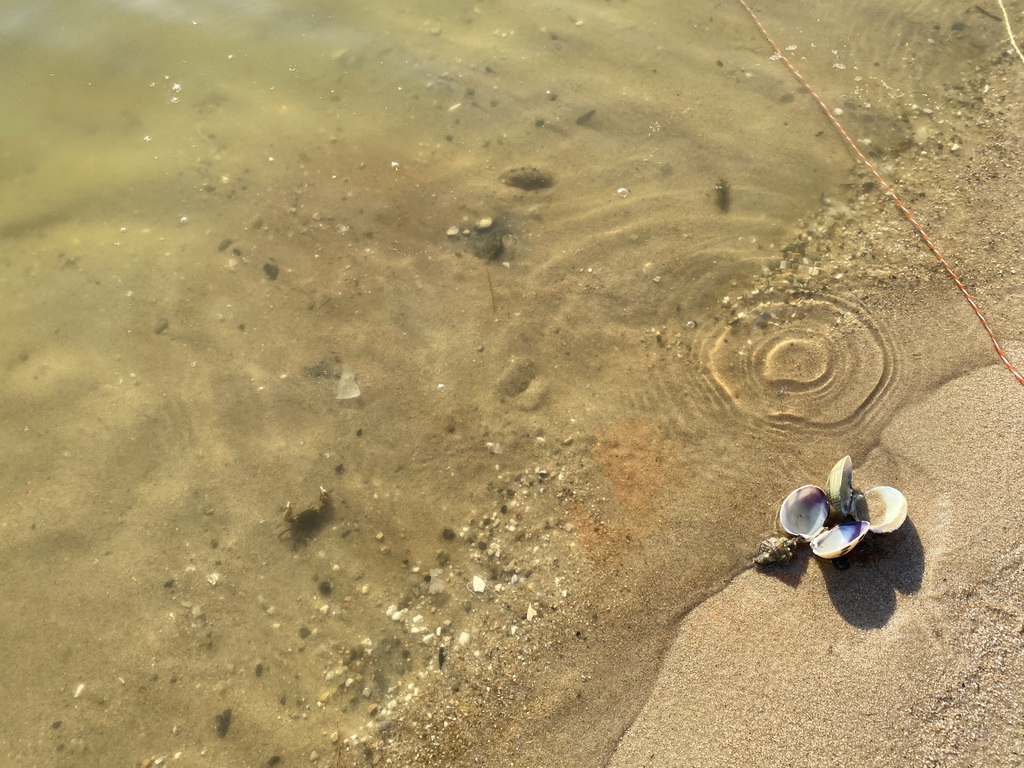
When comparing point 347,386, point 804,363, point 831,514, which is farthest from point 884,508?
point 347,386

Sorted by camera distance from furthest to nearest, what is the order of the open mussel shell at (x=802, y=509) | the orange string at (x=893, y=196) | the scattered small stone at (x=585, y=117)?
the scattered small stone at (x=585, y=117)
the orange string at (x=893, y=196)
the open mussel shell at (x=802, y=509)

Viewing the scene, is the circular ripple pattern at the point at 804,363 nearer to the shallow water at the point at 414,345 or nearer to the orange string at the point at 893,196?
the shallow water at the point at 414,345

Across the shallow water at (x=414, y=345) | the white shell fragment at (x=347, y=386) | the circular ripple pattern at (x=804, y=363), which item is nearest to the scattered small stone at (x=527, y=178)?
the shallow water at (x=414, y=345)

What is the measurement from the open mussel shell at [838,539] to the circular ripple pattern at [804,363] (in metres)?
0.99

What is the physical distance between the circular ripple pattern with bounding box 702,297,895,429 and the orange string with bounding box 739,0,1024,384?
2.65ft

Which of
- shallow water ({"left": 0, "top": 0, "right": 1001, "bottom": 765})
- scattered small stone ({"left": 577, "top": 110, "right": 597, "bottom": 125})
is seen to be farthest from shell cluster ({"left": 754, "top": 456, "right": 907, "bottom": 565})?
scattered small stone ({"left": 577, "top": 110, "right": 597, "bottom": 125})

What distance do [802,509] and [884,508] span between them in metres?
0.56

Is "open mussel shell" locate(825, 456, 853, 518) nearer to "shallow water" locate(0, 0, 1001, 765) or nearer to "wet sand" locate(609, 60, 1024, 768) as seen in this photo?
"wet sand" locate(609, 60, 1024, 768)

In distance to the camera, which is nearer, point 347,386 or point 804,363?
point 804,363

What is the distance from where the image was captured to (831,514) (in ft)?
14.0

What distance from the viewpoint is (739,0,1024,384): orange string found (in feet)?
16.0

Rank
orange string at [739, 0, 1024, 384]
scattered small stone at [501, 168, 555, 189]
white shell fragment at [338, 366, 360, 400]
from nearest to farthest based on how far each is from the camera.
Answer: orange string at [739, 0, 1024, 384] < white shell fragment at [338, 366, 360, 400] < scattered small stone at [501, 168, 555, 189]

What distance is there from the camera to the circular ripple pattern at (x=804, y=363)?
4887 mm

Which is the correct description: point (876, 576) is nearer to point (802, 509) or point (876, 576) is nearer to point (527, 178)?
point (802, 509)
